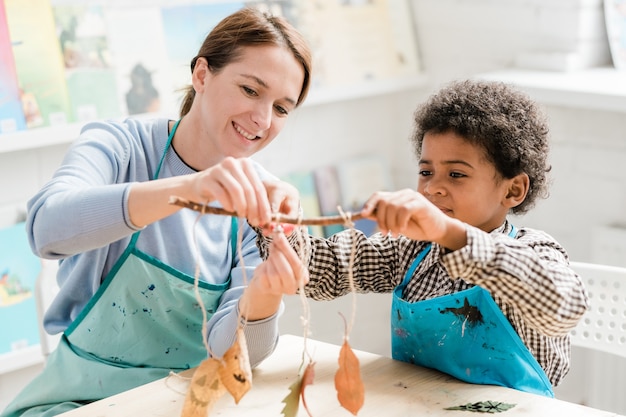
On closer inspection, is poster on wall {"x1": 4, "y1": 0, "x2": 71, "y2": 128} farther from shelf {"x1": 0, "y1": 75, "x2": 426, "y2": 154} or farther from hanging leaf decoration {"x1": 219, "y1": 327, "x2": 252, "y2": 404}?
hanging leaf decoration {"x1": 219, "y1": 327, "x2": 252, "y2": 404}

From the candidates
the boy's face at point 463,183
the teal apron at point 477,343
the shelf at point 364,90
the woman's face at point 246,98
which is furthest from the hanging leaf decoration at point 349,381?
the shelf at point 364,90

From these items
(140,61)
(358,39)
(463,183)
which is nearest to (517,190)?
(463,183)

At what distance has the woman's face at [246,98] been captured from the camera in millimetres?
1459

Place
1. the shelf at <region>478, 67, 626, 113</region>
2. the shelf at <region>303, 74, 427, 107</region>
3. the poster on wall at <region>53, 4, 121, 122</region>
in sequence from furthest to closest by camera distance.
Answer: the shelf at <region>303, 74, 427, 107</region> → the shelf at <region>478, 67, 626, 113</region> → the poster on wall at <region>53, 4, 121, 122</region>

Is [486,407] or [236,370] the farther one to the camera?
[486,407]

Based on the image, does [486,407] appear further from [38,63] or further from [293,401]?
[38,63]

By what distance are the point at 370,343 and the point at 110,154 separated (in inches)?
64.6

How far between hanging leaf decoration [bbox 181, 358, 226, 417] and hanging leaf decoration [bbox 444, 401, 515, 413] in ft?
1.15

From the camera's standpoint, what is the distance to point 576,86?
2.28 meters

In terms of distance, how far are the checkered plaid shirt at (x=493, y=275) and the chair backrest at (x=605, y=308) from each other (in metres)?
0.23

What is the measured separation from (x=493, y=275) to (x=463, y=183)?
29cm

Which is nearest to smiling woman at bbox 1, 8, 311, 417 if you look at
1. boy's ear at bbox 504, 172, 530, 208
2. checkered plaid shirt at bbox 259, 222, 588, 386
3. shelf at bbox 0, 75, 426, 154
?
checkered plaid shirt at bbox 259, 222, 588, 386

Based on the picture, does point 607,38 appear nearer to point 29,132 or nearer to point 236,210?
point 29,132

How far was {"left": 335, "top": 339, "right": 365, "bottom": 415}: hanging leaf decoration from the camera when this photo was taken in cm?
106
